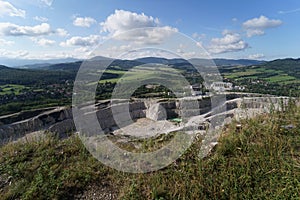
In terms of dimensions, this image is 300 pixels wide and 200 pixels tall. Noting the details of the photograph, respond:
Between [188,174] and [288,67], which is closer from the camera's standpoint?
[188,174]

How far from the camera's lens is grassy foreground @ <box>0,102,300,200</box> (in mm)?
2354

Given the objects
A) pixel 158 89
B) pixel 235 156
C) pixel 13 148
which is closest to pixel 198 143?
pixel 235 156

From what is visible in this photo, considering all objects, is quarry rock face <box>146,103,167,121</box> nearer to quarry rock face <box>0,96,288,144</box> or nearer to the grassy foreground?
quarry rock face <box>0,96,288,144</box>

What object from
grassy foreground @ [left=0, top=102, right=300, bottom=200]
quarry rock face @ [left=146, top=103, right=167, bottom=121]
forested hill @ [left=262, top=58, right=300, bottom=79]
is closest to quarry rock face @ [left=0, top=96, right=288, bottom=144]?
quarry rock face @ [left=146, top=103, right=167, bottom=121]

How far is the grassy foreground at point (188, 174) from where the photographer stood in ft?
7.72

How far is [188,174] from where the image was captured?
2682 millimetres

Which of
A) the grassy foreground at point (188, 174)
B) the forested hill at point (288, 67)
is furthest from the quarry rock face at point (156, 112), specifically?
the forested hill at point (288, 67)

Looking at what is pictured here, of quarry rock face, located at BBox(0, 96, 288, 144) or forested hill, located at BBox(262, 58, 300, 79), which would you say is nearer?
quarry rock face, located at BBox(0, 96, 288, 144)

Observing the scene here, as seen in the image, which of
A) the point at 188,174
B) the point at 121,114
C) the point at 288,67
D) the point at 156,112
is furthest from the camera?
the point at 288,67

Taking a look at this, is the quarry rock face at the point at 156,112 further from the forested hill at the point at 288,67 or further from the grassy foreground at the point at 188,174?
the forested hill at the point at 288,67

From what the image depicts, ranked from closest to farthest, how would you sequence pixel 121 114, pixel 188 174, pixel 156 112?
pixel 188 174
pixel 121 114
pixel 156 112

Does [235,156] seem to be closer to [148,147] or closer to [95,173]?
[148,147]

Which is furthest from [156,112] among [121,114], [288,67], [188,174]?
[288,67]

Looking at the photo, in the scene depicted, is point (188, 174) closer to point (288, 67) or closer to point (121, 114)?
point (121, 114)
